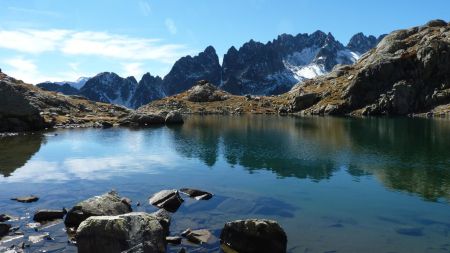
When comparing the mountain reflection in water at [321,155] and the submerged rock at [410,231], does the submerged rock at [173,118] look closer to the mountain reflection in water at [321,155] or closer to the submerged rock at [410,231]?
the mountain reflection in water at [321,155]

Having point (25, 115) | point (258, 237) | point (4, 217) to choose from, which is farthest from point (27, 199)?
point (25, 115)

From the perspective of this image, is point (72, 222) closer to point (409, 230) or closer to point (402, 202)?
point (409, 230)

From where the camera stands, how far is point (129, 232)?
2652 cm

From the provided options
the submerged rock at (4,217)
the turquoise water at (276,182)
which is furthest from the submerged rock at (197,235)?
the submerged rock at (4,217)

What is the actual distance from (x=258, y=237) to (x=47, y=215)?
59.8 feet

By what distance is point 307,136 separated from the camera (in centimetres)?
10538

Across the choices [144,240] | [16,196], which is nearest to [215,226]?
[144,240]

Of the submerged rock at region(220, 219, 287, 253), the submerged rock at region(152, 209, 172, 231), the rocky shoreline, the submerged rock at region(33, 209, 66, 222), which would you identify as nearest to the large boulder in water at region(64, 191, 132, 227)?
the rocky shoreline

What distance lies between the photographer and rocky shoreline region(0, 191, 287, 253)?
26.5 meters

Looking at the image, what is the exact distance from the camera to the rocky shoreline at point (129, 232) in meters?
26.5

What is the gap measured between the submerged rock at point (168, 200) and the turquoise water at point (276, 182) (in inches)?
33.9

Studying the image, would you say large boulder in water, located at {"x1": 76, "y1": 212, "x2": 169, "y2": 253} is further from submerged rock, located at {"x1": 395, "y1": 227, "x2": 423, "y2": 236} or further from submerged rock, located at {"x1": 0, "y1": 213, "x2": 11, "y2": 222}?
submerged rock, located at {"x1": 395, "y1": 227, "x2": 423, "y2": 236}

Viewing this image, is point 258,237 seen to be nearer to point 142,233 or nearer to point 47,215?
point 142,233

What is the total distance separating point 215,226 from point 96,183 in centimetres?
2282
